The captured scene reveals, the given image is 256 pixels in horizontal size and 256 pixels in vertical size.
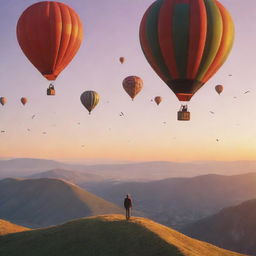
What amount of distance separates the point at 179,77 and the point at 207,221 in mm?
141809

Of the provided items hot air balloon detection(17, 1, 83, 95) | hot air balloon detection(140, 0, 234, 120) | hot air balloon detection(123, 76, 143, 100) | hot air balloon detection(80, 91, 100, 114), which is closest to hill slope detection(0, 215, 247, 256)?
hot air balloon detection(140, 0, 234, 120)

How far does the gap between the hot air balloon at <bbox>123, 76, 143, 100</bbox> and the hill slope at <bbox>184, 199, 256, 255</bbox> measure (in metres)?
85.7

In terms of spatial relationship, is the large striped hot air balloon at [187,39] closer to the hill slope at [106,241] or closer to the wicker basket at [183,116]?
the wicker basket at [183,116]

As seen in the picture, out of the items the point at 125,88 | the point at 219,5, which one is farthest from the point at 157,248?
the point at 125,88

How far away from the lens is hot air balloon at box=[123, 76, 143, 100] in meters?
61.6

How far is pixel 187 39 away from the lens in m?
33.6

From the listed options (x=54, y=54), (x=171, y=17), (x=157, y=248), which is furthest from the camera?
(x=54, y=54)

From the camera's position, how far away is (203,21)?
3356 centimetres

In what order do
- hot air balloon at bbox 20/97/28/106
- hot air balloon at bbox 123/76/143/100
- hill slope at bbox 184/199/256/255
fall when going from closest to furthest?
hot air balloon at bbox 123/76/143/100 < hot air balloon at bbox 20/97/28/106 < hill slope at bbox 184/199/256/255

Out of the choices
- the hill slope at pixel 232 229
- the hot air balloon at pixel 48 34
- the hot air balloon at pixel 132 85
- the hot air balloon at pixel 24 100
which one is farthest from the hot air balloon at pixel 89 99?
the hill slope at pixel 232 229

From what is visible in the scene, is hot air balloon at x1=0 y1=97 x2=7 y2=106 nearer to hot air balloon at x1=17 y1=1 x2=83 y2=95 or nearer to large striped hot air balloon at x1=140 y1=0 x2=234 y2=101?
hot air balloon at x1=17 y1=1 x2=83 y2=95

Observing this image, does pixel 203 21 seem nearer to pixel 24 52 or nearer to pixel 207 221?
pixel 24 52

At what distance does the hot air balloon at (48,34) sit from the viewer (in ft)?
127

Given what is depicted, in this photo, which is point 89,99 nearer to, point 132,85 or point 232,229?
point 132,85
